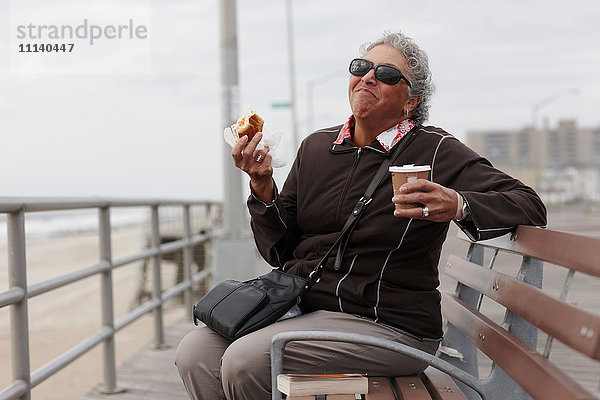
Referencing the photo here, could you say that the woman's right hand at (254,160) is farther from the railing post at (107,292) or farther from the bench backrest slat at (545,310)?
the railing post at (107,292)

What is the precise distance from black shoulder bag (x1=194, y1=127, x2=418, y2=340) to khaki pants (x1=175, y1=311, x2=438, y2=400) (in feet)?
0.15

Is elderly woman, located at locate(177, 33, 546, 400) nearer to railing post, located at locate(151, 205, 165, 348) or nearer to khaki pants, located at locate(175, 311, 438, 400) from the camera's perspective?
khaki pants, located at locate(175, 311, 438, 400)

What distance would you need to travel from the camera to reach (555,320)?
1.69 metres

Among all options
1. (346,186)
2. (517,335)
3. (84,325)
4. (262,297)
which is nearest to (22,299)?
(262,297)

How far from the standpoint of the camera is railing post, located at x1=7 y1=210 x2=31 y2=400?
2943mm

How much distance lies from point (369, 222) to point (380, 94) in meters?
0.46

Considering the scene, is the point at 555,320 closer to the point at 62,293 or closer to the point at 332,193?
the point at 332,193

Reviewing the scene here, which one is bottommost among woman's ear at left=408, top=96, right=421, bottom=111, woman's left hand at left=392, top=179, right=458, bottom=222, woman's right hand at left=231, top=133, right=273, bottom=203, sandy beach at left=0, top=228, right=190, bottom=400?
sandy beach at left=0, top=228, right=190, bottom=400

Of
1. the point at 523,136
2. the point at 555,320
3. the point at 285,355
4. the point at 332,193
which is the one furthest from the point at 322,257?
the point at 523,136

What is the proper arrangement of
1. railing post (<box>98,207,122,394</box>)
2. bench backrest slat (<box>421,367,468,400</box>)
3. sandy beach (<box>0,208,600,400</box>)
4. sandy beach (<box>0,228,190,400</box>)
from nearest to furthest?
bench backrest slat (<box>421,367,468,400</box>), railing post (<box>98,207,122,394</box>), sandy beach (<box>0,208,600,400</box>), sandy beach (<box>0,228,190,400</box>)

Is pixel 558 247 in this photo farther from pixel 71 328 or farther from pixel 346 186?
pixel 71 328

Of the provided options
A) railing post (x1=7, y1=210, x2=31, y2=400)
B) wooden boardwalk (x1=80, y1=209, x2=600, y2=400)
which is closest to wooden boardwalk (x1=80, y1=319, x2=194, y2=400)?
wooden boardwalk (x1=80, y1=209, x2=600, y2=400)

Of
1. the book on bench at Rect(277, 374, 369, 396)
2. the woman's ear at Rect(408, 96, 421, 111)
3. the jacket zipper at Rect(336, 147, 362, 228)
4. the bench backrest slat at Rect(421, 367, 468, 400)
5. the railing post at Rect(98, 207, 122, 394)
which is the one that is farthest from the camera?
the railing post at Rect(98, 207, 122, 394)

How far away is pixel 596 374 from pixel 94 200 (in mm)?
3084
